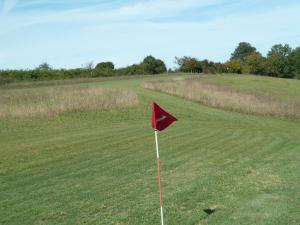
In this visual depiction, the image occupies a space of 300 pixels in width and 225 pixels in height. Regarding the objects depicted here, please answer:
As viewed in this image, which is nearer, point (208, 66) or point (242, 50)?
point (208, 66)

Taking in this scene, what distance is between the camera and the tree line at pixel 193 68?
73.9m

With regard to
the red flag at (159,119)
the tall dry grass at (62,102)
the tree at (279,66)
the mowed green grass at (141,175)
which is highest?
the red flag at (159,119)

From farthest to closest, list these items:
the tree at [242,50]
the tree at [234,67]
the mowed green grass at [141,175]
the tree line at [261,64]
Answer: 1. the tree at [242,50]
2. the tree at [234,67]
3. the tree line at [261,64]
4. the mowed green grass at [141,175]

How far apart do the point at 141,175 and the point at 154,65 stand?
96786 mm

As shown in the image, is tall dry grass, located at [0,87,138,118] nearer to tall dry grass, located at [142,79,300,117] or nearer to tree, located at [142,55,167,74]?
tall dry grass, located at [142,79,300,117]

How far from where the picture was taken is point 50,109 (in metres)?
26.2

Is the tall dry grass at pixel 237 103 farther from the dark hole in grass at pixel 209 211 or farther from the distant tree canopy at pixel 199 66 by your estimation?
the distant tree canopy at pixel 199 66

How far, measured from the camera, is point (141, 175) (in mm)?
12289

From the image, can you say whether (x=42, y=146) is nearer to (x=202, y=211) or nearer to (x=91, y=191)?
(x=91, y=191)

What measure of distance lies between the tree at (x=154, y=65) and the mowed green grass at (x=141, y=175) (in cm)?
8247

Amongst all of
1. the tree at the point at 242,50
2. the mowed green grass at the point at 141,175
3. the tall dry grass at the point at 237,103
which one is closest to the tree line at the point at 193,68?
the tree at the point at 242,50

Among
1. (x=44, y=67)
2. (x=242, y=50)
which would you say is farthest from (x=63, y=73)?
(x=242, y=50)

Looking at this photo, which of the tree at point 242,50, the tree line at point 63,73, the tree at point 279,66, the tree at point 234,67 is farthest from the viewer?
the tree at point 242,50

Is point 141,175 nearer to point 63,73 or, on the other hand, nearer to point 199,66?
point 63,73
